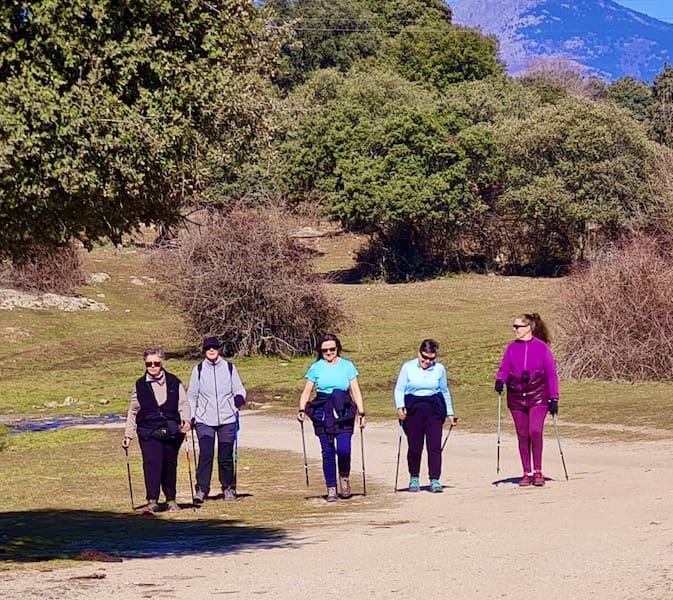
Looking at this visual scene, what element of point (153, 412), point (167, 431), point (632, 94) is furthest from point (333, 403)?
point (632, 94)

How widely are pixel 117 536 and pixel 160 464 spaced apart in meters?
1.86

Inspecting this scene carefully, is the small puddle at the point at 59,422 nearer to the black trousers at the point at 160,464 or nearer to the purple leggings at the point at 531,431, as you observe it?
the black trousers at the point at 160,464

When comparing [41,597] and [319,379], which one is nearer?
[41,597]

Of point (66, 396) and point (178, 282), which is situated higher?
point (178, 282)

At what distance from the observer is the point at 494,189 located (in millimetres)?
70750

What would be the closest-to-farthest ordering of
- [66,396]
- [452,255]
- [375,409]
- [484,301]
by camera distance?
[375,409] < [66,396] < [484,301] < [452,255]

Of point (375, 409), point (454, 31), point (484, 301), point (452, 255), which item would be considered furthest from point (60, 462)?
point (454, 31)

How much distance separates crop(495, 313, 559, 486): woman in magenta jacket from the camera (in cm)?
1645

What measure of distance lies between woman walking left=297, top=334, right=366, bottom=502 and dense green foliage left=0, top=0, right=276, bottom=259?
5.21m

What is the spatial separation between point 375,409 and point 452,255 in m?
39.8

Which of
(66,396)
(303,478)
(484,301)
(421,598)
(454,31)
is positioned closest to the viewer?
(421,598)

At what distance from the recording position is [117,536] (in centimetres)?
1426

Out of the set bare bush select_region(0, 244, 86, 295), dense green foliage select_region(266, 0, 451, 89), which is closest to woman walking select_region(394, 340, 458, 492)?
bare bush select_region(0, 244, 86, 295)

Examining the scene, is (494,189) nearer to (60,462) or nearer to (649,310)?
(649,310)
